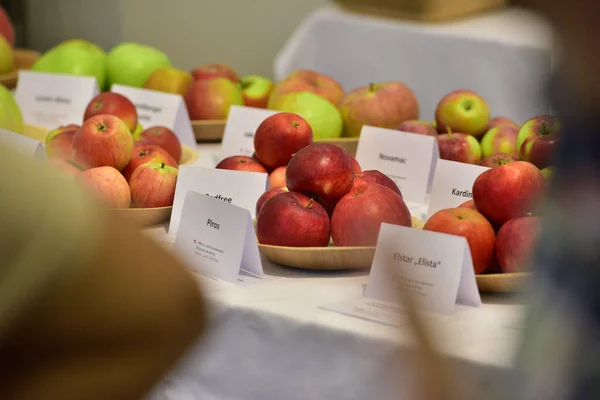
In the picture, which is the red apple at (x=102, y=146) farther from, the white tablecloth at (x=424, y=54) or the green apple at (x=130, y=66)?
the white tablecloth at (x=424, y=54)

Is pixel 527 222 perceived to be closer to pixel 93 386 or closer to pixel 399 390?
pixel 399 390

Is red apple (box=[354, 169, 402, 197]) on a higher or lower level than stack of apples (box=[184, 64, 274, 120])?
higher

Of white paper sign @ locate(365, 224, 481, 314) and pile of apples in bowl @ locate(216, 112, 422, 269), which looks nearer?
white paper sign @ locate(365, 224, 481, 314)

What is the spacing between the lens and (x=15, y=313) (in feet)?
1.14

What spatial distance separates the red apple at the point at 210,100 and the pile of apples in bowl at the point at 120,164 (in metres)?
0.38

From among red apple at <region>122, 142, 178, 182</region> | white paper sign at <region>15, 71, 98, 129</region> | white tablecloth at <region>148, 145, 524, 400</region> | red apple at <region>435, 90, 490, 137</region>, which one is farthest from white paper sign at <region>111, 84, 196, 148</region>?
white tablecloth at <region>148, 145, 524, 400</region>

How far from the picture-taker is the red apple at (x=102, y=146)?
1.43 meters

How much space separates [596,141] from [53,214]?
228 mm

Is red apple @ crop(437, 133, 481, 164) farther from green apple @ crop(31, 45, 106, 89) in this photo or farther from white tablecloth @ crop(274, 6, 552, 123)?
green apple @ crop(31, 45, 106, 89)

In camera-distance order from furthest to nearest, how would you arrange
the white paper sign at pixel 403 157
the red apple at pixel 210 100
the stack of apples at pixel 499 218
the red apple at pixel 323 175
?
the red apple at pixel 210 100, the white paper sign at pixel 403 157, the red apple at pixel 323 175, the stack of apples at pixel 499 218

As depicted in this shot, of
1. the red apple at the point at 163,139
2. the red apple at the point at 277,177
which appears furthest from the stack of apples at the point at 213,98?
the red apple at the point at 277,177

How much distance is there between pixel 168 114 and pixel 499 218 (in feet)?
3.20

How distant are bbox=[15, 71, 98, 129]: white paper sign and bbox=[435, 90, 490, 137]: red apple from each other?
0.84m

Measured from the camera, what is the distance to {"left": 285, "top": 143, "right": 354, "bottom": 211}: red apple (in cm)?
122
